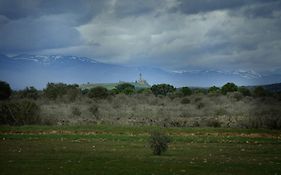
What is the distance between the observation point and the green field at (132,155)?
21000 mm

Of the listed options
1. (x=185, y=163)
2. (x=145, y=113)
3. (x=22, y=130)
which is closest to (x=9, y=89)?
(x=145, y=113)

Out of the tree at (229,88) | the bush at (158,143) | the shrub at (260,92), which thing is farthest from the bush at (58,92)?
the bush at (158,143)

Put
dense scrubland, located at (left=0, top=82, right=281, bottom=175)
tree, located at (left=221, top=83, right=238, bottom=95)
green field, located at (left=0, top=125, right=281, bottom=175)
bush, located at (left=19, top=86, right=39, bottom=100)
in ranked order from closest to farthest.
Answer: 1. green field, located at (left=0, top=125, right=281, bottom=175)
2. dense scrubland, located at (left=0, top=82, right=281, bottom=175)
3. bush, located at (left=19, top=86, right=39, bottom=100)
4. tree, located at (left=221, top=83, right=238, bottom=95)

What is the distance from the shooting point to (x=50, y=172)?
783 inches

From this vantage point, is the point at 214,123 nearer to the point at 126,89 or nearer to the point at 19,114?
the point at 19,114

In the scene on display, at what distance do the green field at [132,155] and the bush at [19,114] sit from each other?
9.55 m

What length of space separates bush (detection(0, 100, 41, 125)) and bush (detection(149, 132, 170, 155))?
2877cm

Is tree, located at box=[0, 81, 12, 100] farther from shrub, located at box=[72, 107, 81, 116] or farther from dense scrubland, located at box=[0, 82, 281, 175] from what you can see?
dense scrubland, located at box=[0, 82, 281, 175]

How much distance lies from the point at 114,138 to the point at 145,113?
1374 inches

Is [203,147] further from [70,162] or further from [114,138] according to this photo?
[70,162]

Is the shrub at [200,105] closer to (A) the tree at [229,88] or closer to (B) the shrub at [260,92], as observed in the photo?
(B) the shrub at [260,92]

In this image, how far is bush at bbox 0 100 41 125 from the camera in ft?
173

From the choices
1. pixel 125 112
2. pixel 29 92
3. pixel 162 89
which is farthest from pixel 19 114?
pixel 162 89

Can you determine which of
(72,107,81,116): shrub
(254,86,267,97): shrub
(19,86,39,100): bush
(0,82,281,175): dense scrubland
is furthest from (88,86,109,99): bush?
(0,82,281,175): dense scrubland
